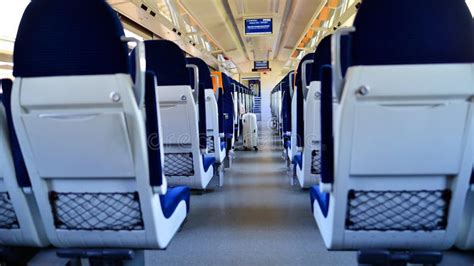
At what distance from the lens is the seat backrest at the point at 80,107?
1256 mm

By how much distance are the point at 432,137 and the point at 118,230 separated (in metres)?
1.46

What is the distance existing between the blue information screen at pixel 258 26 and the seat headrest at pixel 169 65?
8967 mm

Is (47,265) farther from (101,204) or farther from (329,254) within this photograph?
(329,254)

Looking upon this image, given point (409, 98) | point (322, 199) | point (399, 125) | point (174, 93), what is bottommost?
point (322, 199)

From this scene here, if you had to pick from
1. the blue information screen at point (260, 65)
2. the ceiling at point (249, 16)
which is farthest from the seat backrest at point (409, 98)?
the blue information screen at point (260, 65)

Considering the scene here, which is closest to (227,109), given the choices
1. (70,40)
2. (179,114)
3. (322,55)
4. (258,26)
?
(179,114)

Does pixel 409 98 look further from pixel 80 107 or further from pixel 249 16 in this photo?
pixel 249 16

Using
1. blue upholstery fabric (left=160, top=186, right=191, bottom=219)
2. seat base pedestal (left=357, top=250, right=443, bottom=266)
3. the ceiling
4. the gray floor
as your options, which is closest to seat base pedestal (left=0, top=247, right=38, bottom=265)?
the gray floor

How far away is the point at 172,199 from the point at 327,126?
3.08 feet

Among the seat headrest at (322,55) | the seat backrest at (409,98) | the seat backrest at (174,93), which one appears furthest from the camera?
the seat backrest at (174,93)

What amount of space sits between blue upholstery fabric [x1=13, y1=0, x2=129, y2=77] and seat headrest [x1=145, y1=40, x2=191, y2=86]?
4.64 ft

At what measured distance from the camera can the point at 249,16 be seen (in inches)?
459

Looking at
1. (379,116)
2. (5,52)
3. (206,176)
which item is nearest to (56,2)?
(379,116)

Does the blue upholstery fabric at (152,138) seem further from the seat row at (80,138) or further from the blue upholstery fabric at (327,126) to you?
the blue upholstery fabric at (327,126)
